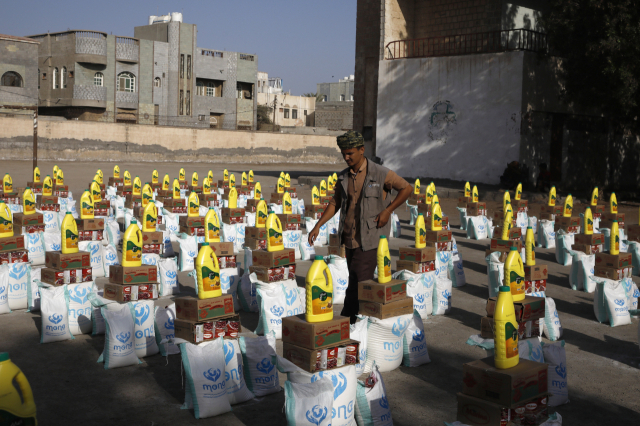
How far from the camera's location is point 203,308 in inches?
178

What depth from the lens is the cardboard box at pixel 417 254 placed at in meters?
7.01

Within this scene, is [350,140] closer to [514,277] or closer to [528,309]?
[514,277]

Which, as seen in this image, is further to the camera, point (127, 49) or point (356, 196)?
point (127, 49)

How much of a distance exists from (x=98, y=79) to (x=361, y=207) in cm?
4744

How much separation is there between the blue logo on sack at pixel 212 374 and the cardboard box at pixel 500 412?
1.80 meters

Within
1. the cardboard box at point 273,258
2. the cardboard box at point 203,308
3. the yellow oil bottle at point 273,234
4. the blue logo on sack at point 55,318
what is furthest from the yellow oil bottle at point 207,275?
the blue logo on sack at point 55,318

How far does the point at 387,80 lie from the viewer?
81.0ft

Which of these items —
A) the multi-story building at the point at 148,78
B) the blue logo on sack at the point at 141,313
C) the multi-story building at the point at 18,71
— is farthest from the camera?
the multi-story building at the point at 148,78

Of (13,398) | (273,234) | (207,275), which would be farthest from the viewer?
(273,234)

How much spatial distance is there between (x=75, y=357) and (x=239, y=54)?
179 ft

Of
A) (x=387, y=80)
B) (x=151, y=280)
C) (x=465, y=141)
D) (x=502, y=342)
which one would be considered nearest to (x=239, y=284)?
(x=151, y=280)

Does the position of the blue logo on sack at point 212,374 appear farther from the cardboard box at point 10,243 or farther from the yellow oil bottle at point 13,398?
the cardboard box at point 10,243

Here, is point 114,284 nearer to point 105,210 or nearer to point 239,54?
point 105,210

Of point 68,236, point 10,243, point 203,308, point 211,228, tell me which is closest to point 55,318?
point 68,236
